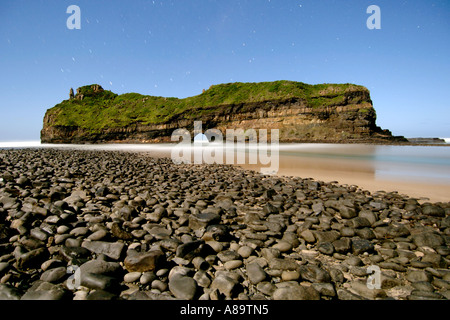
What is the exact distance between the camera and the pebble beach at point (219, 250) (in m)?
2.06

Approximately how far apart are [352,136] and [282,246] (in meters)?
42.0

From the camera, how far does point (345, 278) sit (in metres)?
2.35

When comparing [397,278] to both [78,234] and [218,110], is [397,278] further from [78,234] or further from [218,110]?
[218,110]

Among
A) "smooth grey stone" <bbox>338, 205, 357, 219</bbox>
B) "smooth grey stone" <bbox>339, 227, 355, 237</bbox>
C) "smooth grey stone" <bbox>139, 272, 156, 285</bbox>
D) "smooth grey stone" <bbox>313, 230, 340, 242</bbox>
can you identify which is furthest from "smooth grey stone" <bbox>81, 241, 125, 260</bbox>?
"smooth grey stone" <bbox>338, 205, 357, 219</bbox>

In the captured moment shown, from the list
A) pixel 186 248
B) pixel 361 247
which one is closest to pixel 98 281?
pixel 186 248

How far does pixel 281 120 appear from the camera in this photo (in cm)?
4412

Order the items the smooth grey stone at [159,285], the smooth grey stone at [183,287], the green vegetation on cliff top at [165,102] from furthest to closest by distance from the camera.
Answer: the green vegetation on cliff top at [165,102] → the smooth grey stone at [159,285] → the smooth grey stone at [183,287]

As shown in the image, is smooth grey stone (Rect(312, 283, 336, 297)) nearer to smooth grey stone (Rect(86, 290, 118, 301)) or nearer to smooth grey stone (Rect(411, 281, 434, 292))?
smooth grey stone (Rect(411, 281, 434, 292))

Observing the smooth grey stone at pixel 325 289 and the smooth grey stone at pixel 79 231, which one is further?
the smooth grey stone at pixel 79 231

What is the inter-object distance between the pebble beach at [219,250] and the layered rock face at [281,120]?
38.3m

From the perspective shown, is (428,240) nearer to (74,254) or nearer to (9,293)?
(74,254)

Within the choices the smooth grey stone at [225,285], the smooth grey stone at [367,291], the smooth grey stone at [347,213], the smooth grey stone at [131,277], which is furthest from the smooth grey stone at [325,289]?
the smooth grey stone at [347,213]

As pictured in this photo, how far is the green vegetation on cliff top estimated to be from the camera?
44531 mm

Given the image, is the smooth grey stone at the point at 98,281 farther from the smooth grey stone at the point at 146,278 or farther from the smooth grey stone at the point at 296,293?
the smooth grey stone at the point at 296,293
